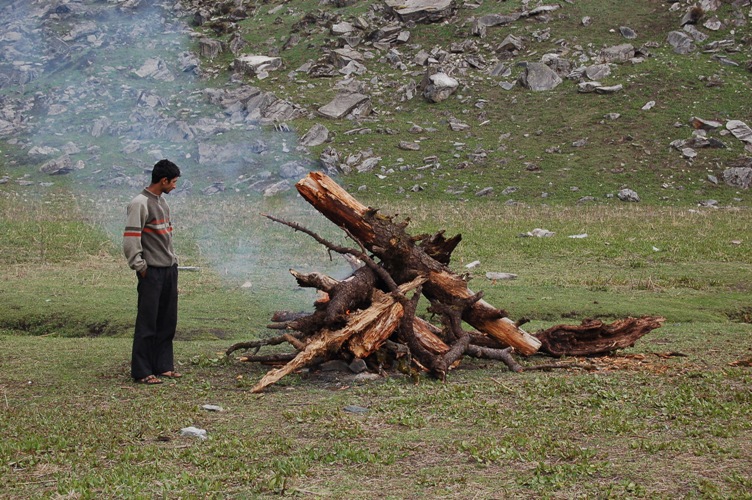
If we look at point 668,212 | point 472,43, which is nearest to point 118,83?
point 472,43

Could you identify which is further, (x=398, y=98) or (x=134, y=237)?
(x=398, y=98)

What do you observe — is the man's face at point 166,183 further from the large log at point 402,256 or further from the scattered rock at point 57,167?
the scattered rock at point 57,167

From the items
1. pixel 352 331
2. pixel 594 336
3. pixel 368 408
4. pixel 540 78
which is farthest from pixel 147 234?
pixel 540 78

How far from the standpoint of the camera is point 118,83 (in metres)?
37.9

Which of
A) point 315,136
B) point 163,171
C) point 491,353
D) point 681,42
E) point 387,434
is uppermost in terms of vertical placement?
point 163,171

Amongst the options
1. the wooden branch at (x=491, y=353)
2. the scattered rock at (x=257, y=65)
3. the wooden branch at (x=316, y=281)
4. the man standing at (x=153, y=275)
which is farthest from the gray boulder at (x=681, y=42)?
the man standing at (x=153, y=275)

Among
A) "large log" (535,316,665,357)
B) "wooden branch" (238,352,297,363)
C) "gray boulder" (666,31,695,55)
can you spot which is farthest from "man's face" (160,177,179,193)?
"gray boulder" (666,31,695,55)

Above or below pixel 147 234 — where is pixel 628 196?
below

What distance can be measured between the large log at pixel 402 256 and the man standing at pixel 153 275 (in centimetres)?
154

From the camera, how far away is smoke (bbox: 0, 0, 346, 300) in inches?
1113

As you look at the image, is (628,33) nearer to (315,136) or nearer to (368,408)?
(315,136)

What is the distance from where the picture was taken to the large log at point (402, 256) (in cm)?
915

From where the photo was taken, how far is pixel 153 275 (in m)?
8.23

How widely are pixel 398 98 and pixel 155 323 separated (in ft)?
99.5
